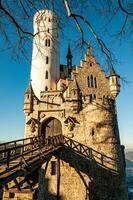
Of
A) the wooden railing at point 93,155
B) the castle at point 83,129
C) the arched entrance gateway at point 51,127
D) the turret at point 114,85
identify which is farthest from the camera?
the turret at point 114,85

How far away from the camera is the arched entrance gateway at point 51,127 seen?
27.7m

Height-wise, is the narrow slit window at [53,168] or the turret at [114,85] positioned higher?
the turret at [114,85]

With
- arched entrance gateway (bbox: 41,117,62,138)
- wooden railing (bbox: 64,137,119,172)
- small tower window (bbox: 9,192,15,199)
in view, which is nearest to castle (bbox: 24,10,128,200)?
arched entrance gateway (bbox: 41,117,62,138)

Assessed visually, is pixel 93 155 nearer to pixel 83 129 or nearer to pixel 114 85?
pixel 83 129

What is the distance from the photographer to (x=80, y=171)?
23359 mm

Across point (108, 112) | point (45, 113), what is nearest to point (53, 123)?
point (45, 113)

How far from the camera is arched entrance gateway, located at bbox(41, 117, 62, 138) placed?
27734 mm

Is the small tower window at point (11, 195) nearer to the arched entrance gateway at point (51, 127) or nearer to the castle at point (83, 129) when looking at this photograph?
the castle at point (83, 129)

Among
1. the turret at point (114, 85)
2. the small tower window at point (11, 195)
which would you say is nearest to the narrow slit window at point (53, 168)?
the small tower window at point (11, 195)

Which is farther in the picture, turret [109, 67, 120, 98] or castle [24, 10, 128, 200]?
turret [109, 67, 120, 98]

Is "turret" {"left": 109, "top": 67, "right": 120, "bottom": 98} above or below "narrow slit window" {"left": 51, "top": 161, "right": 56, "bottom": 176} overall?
above

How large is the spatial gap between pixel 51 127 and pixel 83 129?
14.9ft

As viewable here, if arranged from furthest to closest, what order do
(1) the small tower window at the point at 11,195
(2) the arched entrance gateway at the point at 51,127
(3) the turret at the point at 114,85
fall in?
(3) the turret at the point at 114,85 → (2) the arched entrance gateway at the point at 51,127 → (1) the small tower window at the point at 11,195

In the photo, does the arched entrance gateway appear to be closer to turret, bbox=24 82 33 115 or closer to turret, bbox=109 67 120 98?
turret, bbox=24 82 33 115
